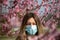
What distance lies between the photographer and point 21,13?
7.71 ft

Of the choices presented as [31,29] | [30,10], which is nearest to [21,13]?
[30,10]

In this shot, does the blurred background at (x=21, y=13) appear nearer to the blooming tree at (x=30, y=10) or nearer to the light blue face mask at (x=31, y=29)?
the blooming tree at (x=30, y=10)

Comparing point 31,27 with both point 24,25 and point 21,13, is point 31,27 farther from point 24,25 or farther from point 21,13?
point 21,13

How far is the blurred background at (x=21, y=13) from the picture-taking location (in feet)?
7.66

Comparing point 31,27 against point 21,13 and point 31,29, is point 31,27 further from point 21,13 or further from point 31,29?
point 21,13

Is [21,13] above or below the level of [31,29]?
above

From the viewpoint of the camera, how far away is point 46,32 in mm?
2324

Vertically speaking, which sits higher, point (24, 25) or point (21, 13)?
point (21, 13)

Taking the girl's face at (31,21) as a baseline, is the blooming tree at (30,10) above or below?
above

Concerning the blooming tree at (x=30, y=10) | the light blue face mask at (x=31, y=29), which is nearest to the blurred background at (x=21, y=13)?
the blooming tree at (x=30, y=10)

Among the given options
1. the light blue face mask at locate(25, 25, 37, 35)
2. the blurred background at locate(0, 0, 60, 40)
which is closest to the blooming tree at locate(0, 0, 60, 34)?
the blurred background at locate(0, 0, 60, 40)

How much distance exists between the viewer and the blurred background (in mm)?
2336

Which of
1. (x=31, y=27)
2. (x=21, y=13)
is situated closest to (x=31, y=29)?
(x=31, y=27)

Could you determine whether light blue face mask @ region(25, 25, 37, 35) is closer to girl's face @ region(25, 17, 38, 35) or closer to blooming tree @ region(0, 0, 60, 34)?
girl's face @ region(25, 17, 38, 35)
